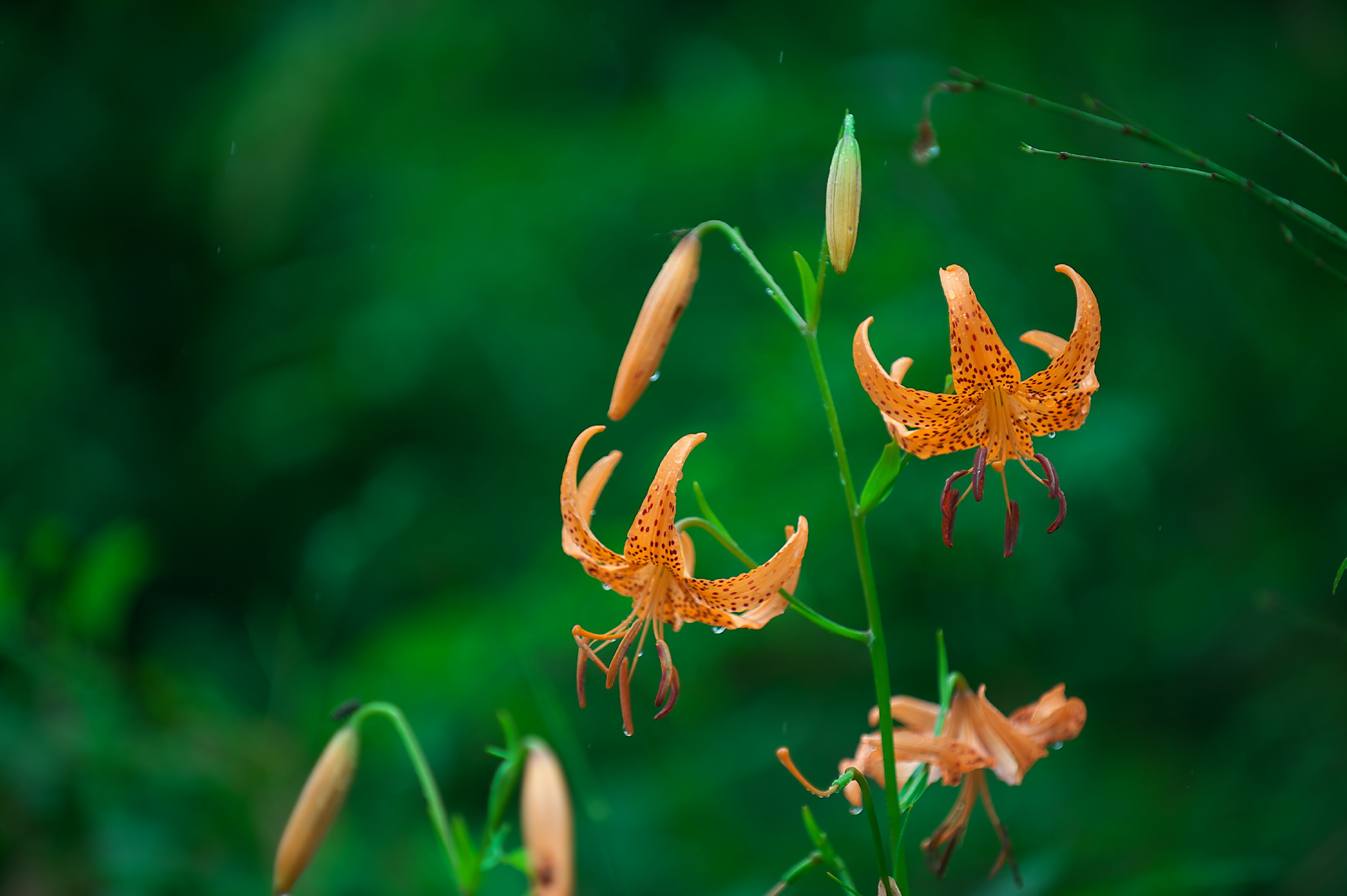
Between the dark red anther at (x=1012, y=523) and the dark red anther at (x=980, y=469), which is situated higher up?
the dark red anther at (x=980, y=469)

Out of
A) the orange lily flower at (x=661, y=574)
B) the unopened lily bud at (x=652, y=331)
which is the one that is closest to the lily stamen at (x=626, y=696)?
the orange lily flower at (x=661, y=574)

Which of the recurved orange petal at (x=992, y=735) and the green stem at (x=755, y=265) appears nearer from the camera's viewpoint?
the green stem at (x=755, y=265)

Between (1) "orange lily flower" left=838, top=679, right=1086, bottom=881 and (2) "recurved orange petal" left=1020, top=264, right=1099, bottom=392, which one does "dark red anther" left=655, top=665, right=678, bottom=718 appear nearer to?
(1) "orange lily flower" left=838, top=679, right=1086, bottom=881

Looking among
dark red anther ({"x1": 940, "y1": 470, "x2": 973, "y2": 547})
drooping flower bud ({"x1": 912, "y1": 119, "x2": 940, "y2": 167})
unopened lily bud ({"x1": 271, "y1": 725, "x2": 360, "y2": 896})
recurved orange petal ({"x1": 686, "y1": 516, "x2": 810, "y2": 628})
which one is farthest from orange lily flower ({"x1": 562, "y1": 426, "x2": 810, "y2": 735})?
drooping flower bud ({"x1": 912, "y1": 119, "x2": 940, "y2": 167})

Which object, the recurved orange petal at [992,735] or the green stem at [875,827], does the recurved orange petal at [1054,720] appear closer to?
the recurved orange petal at [992,735]

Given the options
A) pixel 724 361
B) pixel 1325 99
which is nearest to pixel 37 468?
pixel 724 361
